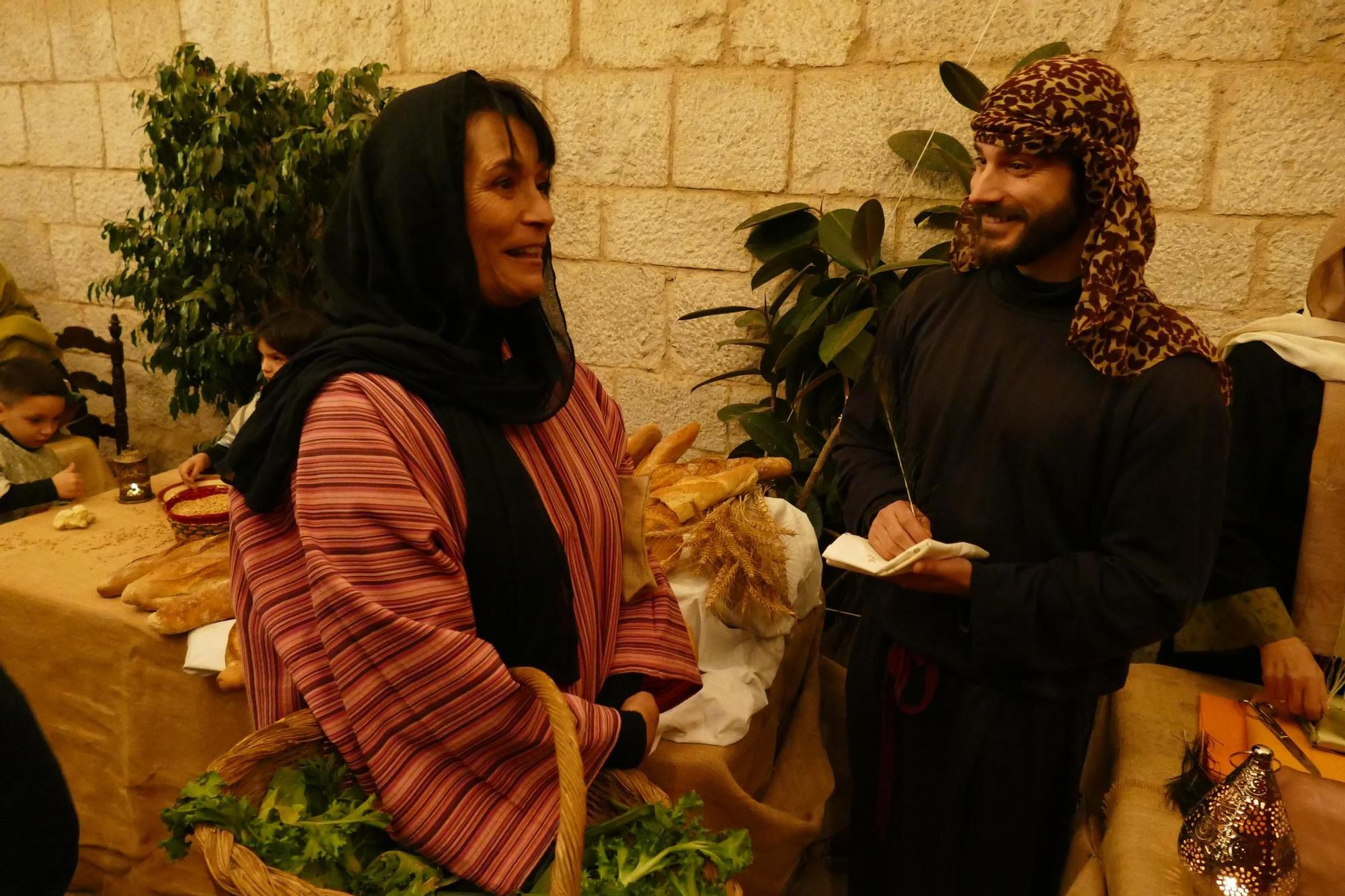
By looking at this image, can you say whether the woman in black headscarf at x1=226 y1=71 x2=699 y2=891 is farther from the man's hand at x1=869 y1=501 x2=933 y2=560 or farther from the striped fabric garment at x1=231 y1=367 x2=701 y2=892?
the man's hand at x1=869 y1=501 x2=933 y2=560

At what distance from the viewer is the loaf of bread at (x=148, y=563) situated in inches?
85.1

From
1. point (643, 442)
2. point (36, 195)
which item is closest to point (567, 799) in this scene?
point (643, 442)

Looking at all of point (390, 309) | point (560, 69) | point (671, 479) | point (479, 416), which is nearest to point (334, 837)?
point (479, 416)

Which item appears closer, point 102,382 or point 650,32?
point 650,32

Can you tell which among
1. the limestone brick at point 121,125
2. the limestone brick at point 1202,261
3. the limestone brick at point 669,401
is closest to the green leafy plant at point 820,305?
the limestone brick at point 669,401

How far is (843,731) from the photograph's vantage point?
2641 millimetres

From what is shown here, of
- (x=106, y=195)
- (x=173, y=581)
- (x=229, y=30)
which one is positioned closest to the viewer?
(x=173, y=581)

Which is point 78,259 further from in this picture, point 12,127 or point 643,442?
point 643,442

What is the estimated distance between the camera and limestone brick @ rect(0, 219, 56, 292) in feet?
16.0

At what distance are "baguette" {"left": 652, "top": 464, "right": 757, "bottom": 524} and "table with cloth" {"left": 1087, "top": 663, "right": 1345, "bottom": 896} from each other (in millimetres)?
991

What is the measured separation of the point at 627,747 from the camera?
1372mm

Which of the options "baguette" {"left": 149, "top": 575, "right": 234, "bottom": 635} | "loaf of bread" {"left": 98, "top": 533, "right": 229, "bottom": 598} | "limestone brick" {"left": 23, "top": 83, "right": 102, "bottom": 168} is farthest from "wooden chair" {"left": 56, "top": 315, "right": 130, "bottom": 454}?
"baguette" {"left": 149, "top": 575, "right": 234, "bottom": 635}

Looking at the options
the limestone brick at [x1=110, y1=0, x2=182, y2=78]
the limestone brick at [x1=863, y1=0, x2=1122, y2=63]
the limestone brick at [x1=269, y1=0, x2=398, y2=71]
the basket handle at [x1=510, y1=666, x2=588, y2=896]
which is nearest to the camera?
the basket handle at [x1=510, y1=666, x2=588, y2=896]

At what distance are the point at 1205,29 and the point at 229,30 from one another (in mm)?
3796
